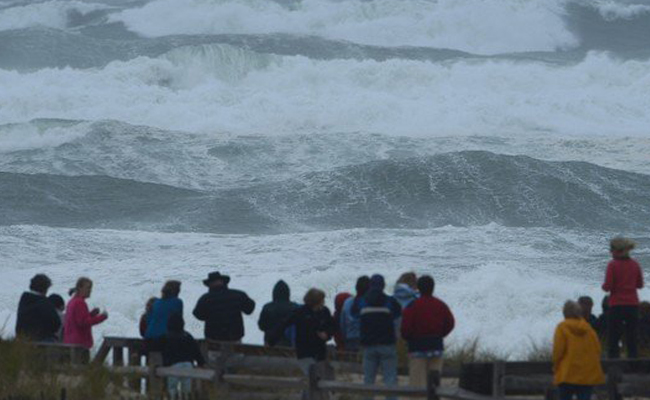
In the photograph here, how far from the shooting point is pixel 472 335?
17922mm

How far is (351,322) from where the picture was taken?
1145 cm

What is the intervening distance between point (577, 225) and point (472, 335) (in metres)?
9.83

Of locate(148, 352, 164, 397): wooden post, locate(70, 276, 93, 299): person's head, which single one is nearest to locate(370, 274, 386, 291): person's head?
locate(148, 352, 164, 397): wooden post

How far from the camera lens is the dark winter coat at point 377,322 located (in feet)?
33.7

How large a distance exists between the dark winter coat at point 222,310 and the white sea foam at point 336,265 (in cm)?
542

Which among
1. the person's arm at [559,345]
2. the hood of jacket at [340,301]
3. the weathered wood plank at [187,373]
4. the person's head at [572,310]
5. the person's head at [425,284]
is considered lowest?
the weathered wood plank at [187,373]

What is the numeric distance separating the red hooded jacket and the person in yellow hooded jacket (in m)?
1.94

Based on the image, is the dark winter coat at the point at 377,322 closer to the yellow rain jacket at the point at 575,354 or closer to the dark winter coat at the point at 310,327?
the dark winter coat at the point at 310,327

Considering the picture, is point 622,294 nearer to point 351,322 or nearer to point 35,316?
point 351,322

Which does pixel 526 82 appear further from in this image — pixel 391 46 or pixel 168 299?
pixel 168 299

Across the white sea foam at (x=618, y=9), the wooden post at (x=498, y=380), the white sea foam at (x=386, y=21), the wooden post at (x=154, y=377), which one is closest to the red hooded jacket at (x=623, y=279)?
the wooden post at (x=498, y=380)

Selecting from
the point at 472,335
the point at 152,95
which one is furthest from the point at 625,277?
the point at 152,95

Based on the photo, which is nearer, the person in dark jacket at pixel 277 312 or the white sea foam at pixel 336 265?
the person in dark jacket at pixel 277 312

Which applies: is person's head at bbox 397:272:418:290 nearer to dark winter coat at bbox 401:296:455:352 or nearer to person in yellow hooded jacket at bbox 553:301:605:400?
dark winter coat at bbox 401:296:455:352
